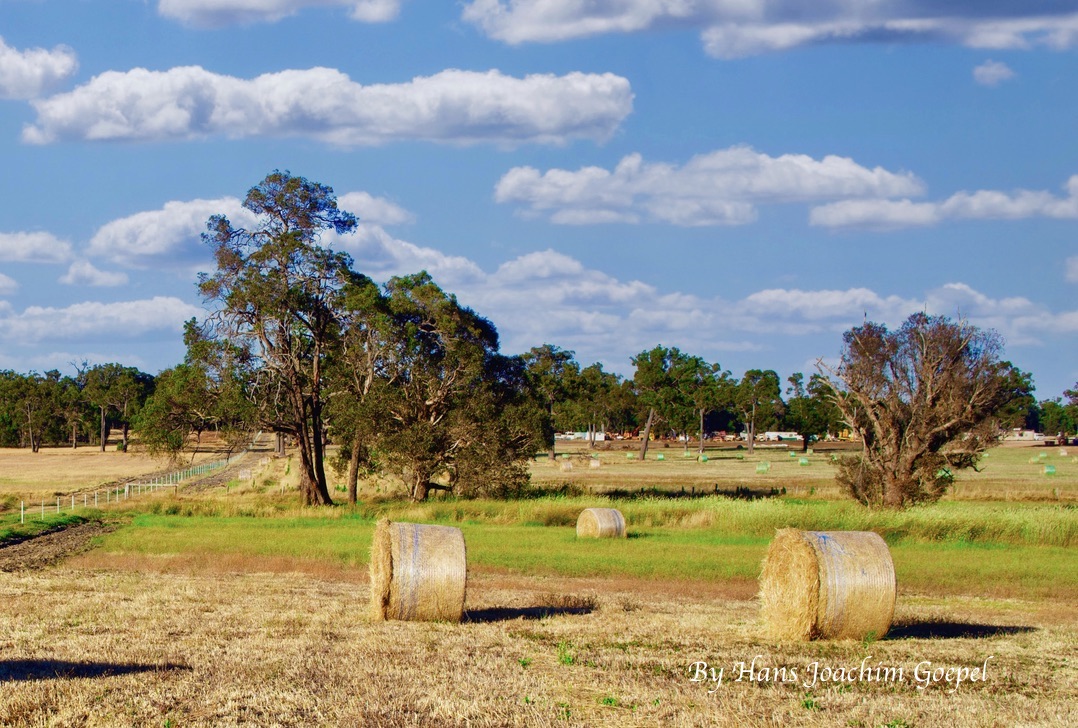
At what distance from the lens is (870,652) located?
1419cm

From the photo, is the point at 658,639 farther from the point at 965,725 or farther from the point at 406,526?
the point at 965,725

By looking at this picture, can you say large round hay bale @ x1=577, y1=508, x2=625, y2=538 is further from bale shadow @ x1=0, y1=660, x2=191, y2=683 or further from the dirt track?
bale shadow @ x1=0, y1=660, x2=191, y2=683

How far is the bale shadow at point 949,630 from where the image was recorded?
53.0 feet

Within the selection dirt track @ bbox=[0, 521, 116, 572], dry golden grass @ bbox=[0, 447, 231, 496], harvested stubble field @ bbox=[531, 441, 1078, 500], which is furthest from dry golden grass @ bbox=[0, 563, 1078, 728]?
harvested stubble field @ bbox=[531, 441, 1078, 500]

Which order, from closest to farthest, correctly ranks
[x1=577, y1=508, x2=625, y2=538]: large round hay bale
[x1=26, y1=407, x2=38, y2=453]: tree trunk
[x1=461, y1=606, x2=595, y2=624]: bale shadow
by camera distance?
[x1=461, y1=606, x2=595, y2=624]: bale shadow, [x1=577, y1=508, x2=625, y2=538]: large round hay bale, [x1=26, y1=407, x2=38, y2=453]: tree trunk

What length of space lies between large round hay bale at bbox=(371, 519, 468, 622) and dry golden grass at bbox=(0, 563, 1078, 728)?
17.1 inches

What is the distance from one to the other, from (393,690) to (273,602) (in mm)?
7527

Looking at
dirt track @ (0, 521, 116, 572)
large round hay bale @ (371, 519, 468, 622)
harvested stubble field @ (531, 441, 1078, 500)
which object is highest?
large round hay bale @ (371, 519, 468, 622)

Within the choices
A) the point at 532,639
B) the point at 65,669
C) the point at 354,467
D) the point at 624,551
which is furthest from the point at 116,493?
the point at 65,669

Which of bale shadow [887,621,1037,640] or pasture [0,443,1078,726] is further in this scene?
bale shadow [887,621,1037,640]

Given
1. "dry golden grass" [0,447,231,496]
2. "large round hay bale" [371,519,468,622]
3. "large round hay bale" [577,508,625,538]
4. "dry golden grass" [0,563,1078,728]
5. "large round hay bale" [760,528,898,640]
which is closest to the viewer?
"dry golden grass" [0,563,1078,728]

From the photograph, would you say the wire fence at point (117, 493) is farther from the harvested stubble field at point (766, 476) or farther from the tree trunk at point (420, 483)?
the harvested stubble field at point (766, 476)

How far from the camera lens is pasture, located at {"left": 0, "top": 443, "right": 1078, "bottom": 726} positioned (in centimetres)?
1073

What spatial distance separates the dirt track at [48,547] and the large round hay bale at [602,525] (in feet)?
45.1
